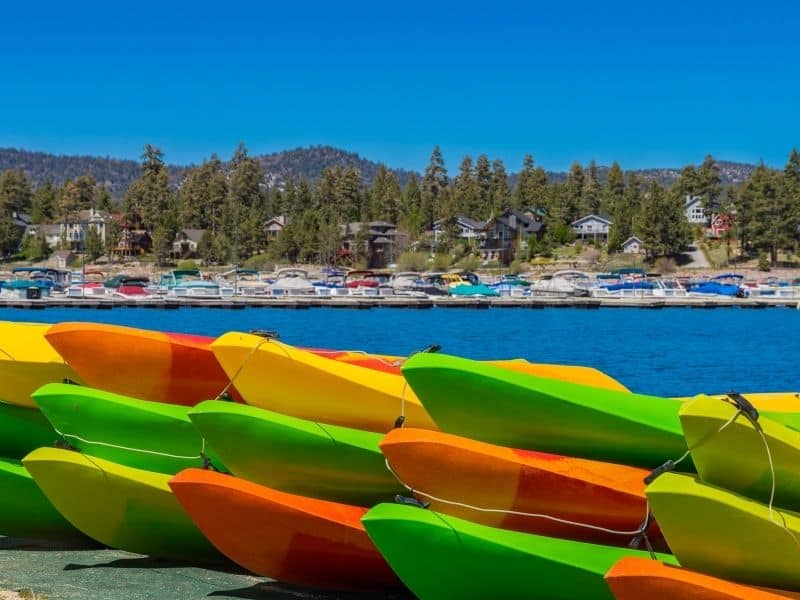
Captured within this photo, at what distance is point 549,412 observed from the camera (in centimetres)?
583

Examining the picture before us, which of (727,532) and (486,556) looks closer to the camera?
(727,532)

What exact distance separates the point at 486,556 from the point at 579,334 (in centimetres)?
4279

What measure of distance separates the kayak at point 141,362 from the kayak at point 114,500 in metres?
0.57

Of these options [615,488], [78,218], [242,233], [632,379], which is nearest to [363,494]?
[615,488]

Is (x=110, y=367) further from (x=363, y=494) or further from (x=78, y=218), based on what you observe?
(x=78, y=218)

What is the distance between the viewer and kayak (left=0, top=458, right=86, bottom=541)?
301 inches

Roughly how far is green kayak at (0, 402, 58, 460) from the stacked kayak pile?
15mm

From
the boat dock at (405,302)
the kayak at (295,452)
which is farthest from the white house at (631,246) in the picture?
the kayak at (295,452)

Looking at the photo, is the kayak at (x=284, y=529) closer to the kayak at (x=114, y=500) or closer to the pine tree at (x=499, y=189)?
the kayak at (x=114, y=500)

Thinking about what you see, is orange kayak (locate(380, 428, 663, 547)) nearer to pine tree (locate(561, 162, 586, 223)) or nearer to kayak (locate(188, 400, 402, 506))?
kayak (locate(188, 400, 402, 506))

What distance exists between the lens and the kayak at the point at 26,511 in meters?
7.64

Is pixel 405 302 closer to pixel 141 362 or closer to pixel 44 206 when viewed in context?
pixel 141 362

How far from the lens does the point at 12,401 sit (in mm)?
7879

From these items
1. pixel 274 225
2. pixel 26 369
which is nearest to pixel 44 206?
pixel 274 225
